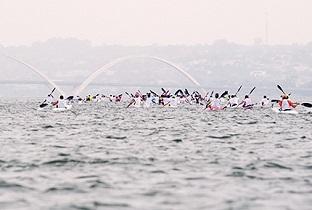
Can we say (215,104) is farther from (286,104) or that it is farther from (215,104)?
(286,104)

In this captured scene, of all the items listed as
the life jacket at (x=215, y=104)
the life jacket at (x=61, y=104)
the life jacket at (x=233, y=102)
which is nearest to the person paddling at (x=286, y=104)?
the life jacket at (x=215, y=104)

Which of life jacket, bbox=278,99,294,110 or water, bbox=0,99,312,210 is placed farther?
life jacket, bbox=278,99,294,110

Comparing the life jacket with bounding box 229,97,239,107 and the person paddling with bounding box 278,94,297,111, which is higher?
the person paddling with bounding box 278,94,297,111

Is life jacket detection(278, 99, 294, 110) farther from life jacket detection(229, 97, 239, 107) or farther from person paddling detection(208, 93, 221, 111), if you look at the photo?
life jacket detection(229, 97, 239, 107)

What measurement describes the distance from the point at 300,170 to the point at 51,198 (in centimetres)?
796

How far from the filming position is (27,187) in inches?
571

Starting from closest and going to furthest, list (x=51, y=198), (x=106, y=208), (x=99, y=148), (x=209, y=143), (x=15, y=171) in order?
(x=106, y=208), (x=51, y=198), (x=15, y=171), (x=99, y=148), (x=209, y=143)

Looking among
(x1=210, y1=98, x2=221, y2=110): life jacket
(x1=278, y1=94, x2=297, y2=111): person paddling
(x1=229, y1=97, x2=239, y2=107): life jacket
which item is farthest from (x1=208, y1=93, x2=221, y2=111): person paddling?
(x1=229, y1=97, x2=239, y2=107): life jacket

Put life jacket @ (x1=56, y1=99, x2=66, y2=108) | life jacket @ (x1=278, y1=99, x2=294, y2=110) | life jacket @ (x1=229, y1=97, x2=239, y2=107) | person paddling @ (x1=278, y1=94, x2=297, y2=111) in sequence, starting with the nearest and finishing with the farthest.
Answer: person paddling @ (x1=278, y1=94, x2=297, y2=111) < life jacket @ (x1=278, y1=99, x2=294, y2=110) < life jacket @ (x1=56, y1=99, x2=66, y2=108) < life jacket @ (x1=229, y1=97, x2=239, y2=107)

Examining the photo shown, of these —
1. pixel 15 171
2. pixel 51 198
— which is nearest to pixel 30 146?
pixel 15 171

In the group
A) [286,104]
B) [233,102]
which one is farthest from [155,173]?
[233,102]

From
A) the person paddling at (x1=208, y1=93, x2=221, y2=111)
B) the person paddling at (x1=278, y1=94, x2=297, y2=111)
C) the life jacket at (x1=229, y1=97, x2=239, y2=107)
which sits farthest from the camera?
the life jacket at (x1=229, y1=97, x2=239, y2=107)

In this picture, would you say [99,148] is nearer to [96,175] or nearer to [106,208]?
[96,175]

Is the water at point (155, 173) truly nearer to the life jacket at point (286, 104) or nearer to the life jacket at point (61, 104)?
the life jacket at point (286, 104)
